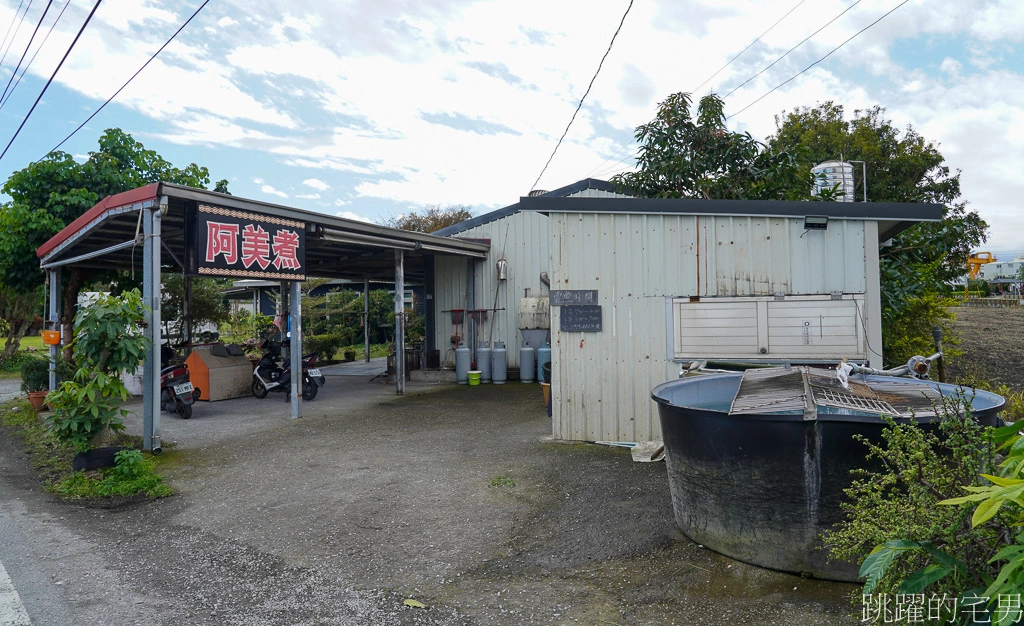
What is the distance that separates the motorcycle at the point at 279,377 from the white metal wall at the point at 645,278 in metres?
5.64

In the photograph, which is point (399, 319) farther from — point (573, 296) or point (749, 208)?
point (749, 208)

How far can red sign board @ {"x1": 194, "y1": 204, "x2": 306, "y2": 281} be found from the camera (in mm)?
7426

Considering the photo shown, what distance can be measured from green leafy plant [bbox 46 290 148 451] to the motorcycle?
4.25 metres

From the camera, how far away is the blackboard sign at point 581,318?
679 centimetres

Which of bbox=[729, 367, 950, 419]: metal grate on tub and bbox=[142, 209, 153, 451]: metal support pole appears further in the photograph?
bbox=[142, 209, 153, 451]: metal support pole

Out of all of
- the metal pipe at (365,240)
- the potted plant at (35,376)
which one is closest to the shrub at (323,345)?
the potted plant at (35,376)

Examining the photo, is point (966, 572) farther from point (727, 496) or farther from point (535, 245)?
point (535, 245)

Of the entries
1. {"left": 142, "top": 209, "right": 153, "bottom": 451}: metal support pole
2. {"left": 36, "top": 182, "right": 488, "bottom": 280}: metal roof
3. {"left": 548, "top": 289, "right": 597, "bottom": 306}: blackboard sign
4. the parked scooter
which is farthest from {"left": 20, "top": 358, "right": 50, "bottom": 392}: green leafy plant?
{"left": 548, "top": 289, "right": 597, "bottom": 306}: blackboard sign

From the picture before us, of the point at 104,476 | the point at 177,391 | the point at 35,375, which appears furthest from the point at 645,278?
the point at 35,375

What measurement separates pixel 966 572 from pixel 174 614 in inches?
143

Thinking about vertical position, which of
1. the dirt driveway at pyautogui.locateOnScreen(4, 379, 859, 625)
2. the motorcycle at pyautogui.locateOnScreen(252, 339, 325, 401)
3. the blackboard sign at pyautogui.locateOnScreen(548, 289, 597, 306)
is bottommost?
the dirt driveway at pyautogui.locateOnScreen(4, 379, 859, 625)

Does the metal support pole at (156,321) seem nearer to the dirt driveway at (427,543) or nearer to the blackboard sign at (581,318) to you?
the dirt driveway at (427,543)

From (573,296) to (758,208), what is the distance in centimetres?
211

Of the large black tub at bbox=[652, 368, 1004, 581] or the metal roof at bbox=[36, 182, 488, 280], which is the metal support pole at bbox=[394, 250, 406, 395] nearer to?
the metal roof at bbox=[36, 182, 488, 280]
